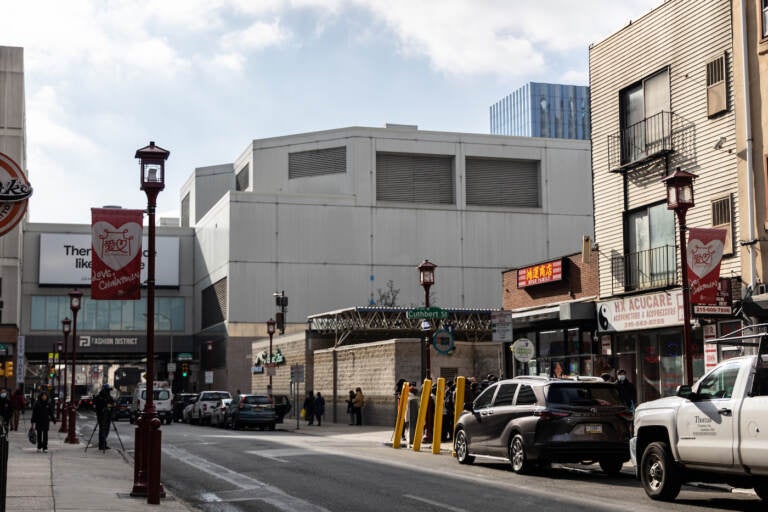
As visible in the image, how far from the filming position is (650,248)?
26750mm

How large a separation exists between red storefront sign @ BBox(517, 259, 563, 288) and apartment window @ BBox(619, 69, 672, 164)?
4503mm

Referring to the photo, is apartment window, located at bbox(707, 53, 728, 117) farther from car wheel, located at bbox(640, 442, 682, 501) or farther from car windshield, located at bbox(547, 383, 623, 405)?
car wheel, located at bbox(640, 442, 682, 501)

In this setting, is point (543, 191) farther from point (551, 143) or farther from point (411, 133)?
point (411, 133)

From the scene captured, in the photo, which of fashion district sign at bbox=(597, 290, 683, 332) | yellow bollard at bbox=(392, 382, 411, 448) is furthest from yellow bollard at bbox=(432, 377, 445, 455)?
fashion district sign at bbox=(597, 290, 683, 332)

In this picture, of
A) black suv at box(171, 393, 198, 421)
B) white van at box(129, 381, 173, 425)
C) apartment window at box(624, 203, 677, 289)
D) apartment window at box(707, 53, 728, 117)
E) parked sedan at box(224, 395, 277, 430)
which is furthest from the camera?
black suv at box(171, 393, 198, 421)

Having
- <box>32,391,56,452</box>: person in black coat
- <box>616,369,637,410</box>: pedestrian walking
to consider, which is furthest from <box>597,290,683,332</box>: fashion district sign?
<box>32,391,56,452</box>: person in black coat

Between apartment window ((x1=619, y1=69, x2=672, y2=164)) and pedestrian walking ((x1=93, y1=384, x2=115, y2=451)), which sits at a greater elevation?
apartment window ((x1=619, y1=69, x2=672, y2=164))

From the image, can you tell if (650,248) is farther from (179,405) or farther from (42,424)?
(179,405)

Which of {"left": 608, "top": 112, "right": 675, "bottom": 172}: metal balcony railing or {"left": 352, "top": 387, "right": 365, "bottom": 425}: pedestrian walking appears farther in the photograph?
{"left": 352, "top": 387, "right": 365, "bottom": 425}: pedestrian walking

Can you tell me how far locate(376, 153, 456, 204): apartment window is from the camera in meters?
75.1

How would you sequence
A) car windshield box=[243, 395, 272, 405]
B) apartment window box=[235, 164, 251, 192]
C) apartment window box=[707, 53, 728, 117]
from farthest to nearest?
apartment window box=[235, 164, 251, 192] < car windshield box=[243, 395, 272, 405] < apartment window box=[707, 53, 728, 117]


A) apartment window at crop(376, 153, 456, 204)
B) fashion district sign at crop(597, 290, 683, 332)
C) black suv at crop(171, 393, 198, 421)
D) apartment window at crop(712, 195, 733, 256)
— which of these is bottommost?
black suv at crop(171, 393, 198, 421)

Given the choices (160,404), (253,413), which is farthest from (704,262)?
(160,404)

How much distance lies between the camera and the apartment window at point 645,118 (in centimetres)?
2628
